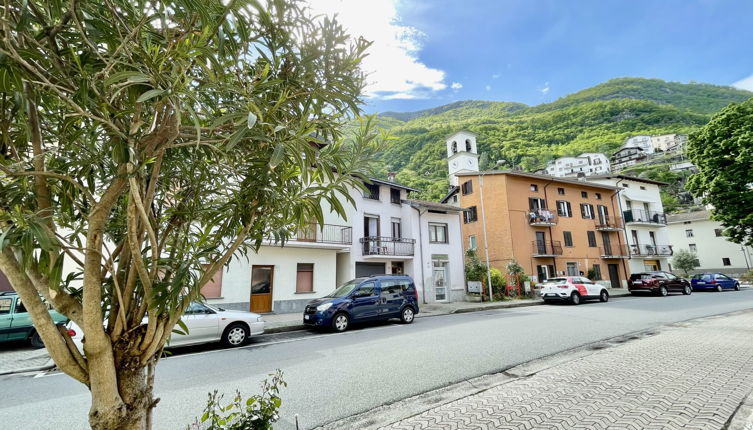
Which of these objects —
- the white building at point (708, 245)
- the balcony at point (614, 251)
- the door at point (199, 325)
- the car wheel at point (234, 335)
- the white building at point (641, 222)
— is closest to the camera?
the door at point (199, 325)

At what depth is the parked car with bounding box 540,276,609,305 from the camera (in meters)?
18.0

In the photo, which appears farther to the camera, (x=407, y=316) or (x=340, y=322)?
(x=407, y=316)

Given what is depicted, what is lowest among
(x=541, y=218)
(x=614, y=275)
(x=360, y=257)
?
(x=614, y=275)

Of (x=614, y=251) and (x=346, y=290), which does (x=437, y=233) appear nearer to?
(x=346, y=290)

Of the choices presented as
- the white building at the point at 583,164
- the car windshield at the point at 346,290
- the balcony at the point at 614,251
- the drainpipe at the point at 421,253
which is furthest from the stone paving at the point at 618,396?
the white building at the point at 583,164

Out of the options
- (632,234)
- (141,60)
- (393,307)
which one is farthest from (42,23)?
(632,234)

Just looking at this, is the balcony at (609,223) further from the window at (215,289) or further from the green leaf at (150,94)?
the green leaf at (150,94)

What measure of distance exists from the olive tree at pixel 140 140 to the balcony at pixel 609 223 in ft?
114

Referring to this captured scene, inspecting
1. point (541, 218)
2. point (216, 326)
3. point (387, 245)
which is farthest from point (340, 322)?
point (541, 218)

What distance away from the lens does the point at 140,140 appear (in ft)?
5.12

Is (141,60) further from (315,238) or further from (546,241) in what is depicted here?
(546,241)

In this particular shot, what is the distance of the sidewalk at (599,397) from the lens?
11.7 feet

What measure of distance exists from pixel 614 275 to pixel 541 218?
11.5 metres

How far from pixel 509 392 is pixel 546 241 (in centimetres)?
2462
